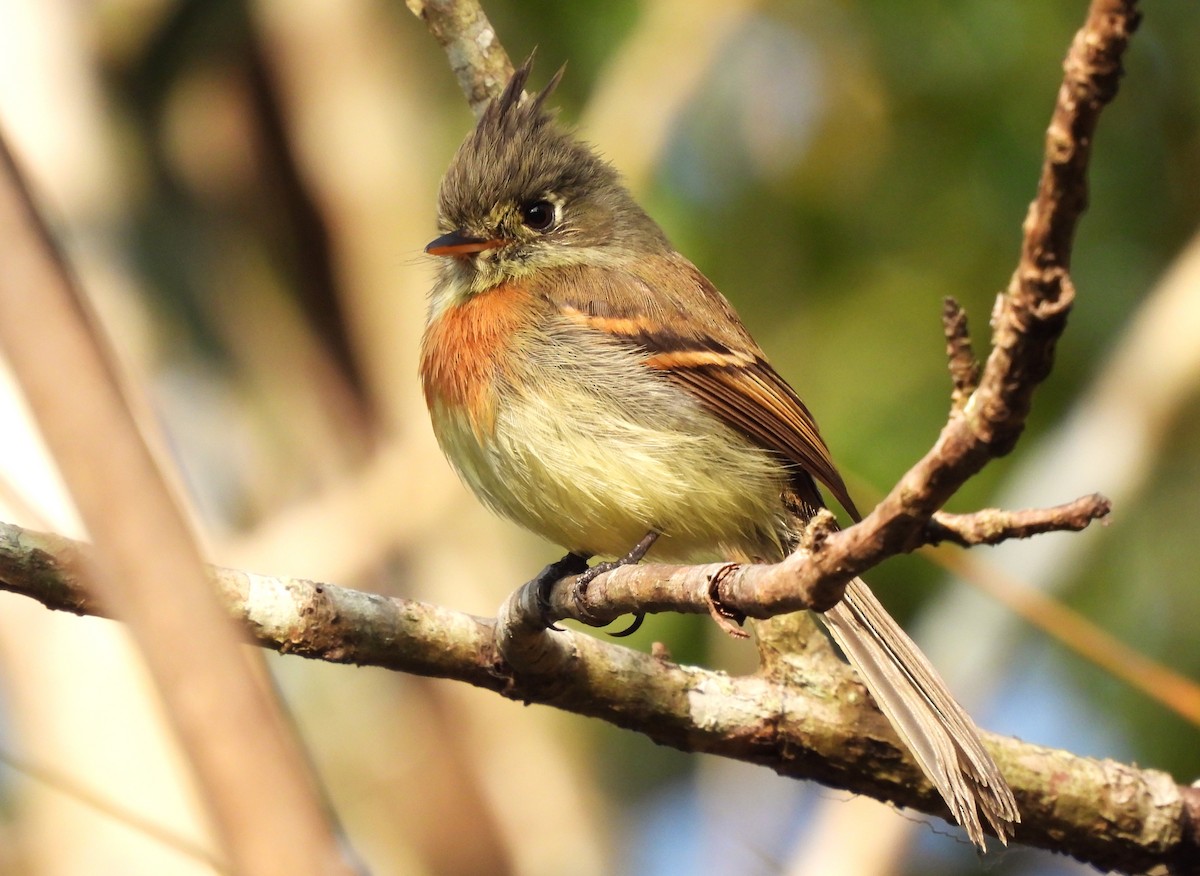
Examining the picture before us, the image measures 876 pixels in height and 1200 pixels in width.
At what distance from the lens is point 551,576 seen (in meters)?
3.61

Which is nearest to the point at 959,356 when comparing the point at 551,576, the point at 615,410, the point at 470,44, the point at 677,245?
the point at 551,576

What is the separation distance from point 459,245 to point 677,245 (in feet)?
8.29

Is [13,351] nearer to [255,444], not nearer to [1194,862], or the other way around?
[1194,862]

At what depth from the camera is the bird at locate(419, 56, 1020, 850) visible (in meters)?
3.71

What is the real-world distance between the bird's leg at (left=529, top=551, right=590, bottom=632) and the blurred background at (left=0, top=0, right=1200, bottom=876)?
1.44m

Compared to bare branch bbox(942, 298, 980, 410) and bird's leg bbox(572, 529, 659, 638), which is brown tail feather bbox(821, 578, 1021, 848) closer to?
bird's leg bbox(572, 529, 659, 638)

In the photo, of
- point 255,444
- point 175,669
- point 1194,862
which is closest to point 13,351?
point 175,669

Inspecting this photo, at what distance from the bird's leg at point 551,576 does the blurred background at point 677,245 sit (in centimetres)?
144

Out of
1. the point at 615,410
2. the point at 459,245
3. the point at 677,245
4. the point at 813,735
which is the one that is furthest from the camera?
the point at 677,245

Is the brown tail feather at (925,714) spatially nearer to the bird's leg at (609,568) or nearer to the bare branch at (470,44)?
the bird's leg at (609,568)

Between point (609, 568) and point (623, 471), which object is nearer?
point (609, 568)

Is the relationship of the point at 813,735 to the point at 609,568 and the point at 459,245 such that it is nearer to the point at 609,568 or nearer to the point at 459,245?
the point at 609,568

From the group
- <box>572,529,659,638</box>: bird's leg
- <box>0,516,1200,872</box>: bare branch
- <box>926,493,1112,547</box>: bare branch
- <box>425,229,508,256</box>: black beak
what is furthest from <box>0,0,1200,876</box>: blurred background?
<box>926,493,1112,547</box>: bare branch

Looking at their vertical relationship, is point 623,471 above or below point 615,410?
below
